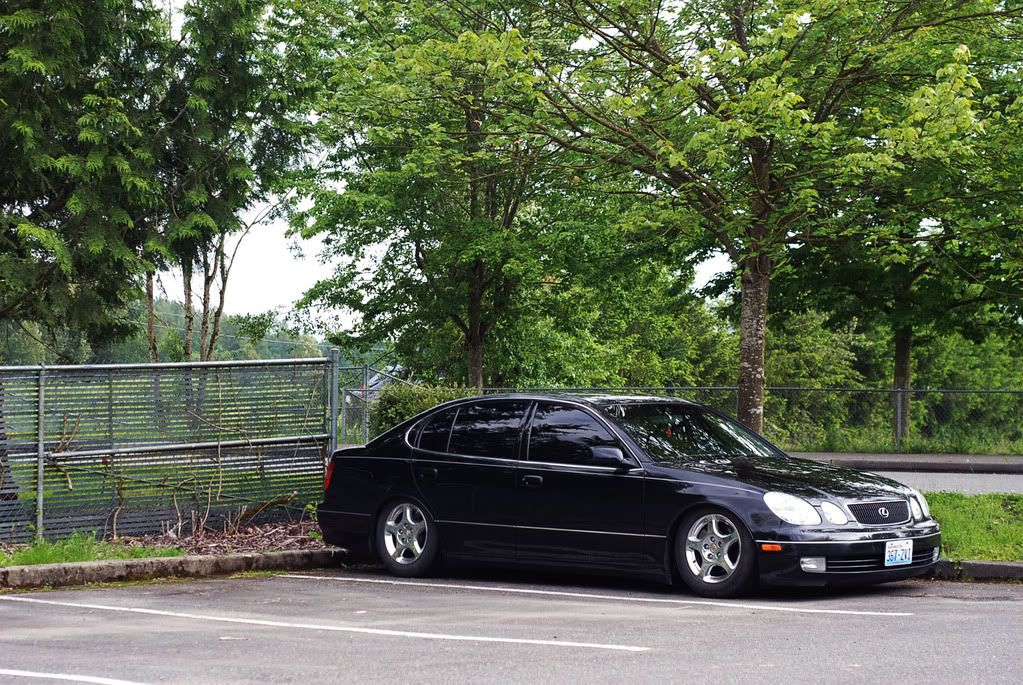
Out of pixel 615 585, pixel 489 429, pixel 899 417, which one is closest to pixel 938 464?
pixel 899 417

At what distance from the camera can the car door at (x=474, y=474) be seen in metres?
10.4

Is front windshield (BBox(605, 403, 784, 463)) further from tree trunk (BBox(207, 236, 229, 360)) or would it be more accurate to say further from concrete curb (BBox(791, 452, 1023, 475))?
tree trunk (BBox(207, 236, 229, 360))

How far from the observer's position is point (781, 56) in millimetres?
13023

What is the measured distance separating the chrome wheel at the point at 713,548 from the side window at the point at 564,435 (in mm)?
1059

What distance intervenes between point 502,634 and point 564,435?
9.71 feet

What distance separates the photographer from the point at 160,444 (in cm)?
1209

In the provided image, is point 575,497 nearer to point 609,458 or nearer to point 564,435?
point 609,458

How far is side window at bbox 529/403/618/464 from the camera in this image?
10156 mm

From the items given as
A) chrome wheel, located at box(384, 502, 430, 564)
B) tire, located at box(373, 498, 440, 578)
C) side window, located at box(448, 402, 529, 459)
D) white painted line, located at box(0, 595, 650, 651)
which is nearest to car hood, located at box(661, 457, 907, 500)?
side window, located at box(448, 402, 529, 459)

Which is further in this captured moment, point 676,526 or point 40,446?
point 40,446

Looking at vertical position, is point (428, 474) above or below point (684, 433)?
below

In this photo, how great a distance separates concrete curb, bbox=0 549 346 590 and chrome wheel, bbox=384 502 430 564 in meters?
0.86

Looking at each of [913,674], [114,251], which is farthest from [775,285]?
[913,674]

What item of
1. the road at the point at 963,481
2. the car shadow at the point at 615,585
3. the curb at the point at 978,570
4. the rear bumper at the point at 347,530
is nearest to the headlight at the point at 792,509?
the car shadow at the point at 615,585
